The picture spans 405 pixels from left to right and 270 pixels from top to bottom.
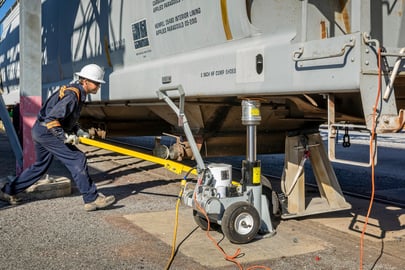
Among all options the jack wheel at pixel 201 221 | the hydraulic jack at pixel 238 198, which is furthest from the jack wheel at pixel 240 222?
the jack wheel at pixel 201 221

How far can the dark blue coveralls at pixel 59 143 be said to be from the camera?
18.6 ft

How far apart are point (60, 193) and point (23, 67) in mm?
1779

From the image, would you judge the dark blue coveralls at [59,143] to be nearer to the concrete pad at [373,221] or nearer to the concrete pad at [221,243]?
the concrete pad at [221,243]

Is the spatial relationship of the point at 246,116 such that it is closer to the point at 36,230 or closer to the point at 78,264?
the point at 78,264

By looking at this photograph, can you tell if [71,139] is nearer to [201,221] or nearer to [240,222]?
[201,221]

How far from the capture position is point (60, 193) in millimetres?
6609

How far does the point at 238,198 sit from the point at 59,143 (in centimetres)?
234

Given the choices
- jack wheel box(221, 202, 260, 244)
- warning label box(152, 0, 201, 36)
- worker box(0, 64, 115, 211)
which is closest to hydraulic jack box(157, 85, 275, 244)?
jack wheel box(221, 202, 260, 244)

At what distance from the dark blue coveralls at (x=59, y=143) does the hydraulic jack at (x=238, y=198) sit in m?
1.45

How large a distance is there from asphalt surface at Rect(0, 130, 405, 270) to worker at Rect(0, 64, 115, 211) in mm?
189

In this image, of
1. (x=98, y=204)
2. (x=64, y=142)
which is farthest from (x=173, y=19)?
(x=98, y=204)

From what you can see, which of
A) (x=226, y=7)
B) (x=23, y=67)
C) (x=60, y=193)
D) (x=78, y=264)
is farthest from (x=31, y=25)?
(x=78, y=264)

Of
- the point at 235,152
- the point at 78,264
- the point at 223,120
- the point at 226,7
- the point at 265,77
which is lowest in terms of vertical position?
the point at 78,264

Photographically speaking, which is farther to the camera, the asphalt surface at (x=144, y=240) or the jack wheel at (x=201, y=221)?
the jack wheel at (x=201, y=221)
